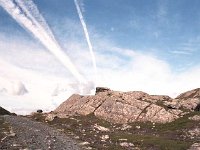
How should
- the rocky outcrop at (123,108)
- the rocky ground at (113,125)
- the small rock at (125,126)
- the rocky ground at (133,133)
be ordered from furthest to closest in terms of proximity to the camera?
the rocky outcrop at (123,108) → the small rock at (125,126) → the rocky ground at (133,133) → the rocky ground at (113,125)

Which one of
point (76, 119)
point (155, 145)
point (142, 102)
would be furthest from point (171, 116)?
point (155, 145)

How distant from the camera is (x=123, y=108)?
451 feet

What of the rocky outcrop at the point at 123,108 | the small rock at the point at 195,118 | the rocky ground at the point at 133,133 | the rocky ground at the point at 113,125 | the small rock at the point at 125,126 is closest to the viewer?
the rocky ground at the point at 113,125

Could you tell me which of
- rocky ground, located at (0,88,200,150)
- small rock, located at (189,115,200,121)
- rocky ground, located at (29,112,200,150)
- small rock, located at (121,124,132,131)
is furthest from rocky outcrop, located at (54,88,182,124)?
small rock, located at (121,124,132,131)

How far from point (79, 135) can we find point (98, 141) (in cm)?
1316

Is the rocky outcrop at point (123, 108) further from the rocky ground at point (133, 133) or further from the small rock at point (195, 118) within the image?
the small rock at point (195, 118)

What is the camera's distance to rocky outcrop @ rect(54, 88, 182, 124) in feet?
426

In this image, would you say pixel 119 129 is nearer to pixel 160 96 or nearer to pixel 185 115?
pixel 185 115

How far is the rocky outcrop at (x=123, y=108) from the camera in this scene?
129750mm

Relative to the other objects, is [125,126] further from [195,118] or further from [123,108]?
[195,118]

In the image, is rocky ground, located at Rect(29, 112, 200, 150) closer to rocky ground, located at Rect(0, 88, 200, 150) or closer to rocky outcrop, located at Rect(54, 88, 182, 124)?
rocky ground, located at Rect(0, 88, 200, 150)

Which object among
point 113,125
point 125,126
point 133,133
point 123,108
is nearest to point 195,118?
point 125,126

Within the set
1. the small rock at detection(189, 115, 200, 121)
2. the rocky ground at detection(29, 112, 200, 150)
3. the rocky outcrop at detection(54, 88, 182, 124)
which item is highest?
the rocky outcrop at detection(54, 88, 182, 124)

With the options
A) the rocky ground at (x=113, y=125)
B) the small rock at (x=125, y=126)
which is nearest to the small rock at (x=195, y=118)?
the rocky ground at (x=113, y=125)
